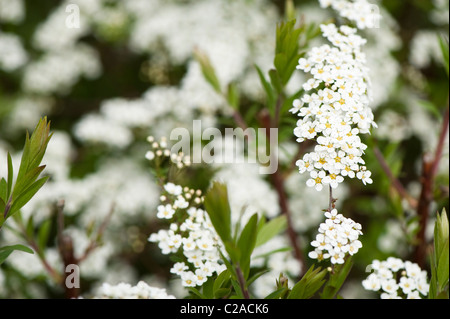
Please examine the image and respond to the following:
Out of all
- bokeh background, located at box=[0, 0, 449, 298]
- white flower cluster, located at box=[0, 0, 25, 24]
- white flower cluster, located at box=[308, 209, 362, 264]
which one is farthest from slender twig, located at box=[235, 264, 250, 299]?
white flower cluster, located at box=[0, 0, 25, 24]

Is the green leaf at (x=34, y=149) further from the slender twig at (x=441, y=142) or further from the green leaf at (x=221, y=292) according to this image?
the slender twig at (x=441, y=142)

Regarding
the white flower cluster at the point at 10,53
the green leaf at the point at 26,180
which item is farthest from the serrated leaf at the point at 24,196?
the white flower cluster at the point at 10,53

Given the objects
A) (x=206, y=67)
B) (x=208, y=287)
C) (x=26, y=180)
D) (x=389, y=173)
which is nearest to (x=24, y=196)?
(x=26, y=180)

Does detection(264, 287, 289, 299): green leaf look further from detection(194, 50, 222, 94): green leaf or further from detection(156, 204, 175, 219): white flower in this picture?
detection(194, 50, 222, 94): green leaf

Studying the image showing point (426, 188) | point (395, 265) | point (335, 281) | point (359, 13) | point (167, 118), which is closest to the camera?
point (335, 281)

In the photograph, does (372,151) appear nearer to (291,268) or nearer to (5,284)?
(291,268)

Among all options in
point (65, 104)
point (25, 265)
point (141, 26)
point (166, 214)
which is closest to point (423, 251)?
point (166, 214)

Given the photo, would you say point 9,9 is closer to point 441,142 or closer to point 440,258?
point 441,142
